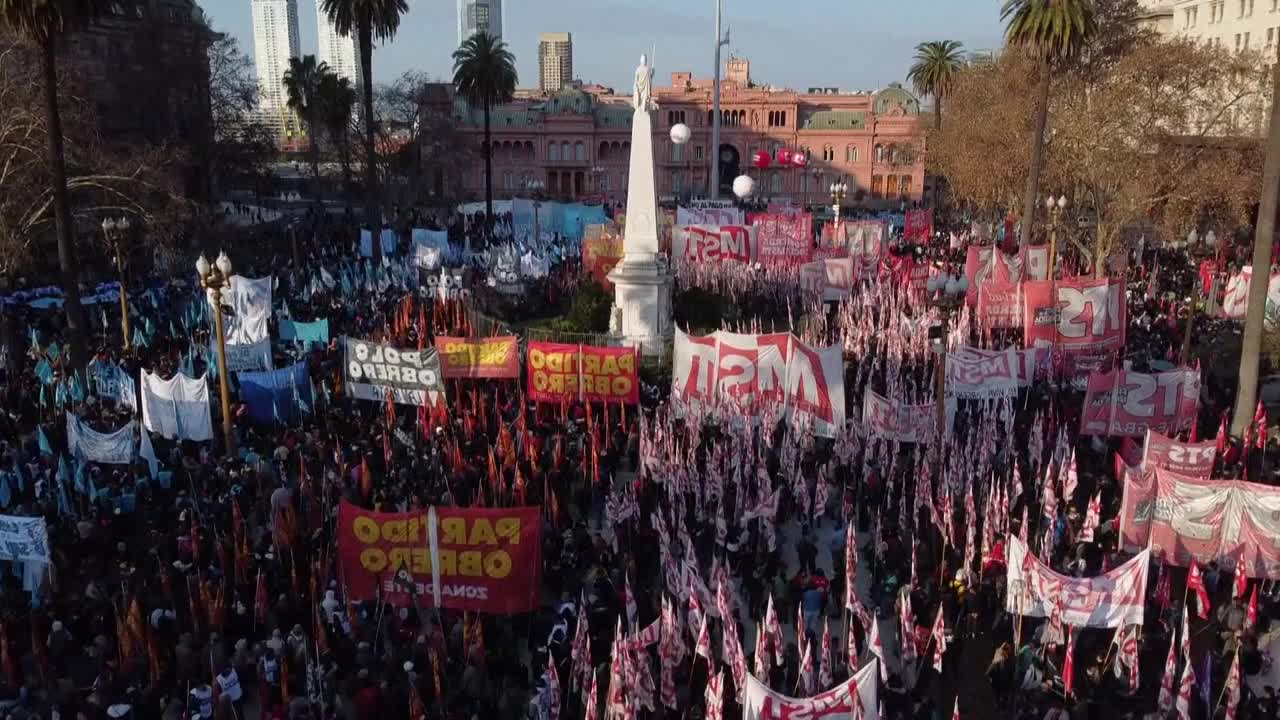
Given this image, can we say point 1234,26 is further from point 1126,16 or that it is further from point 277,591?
point 277,591

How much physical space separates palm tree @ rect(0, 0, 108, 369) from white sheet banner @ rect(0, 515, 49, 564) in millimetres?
10064

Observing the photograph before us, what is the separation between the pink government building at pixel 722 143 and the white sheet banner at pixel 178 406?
62.8 m

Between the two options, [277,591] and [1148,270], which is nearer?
[277,591]

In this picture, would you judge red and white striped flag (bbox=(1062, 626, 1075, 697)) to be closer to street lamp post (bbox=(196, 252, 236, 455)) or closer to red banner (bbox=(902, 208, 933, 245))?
street lamp post (bbox=(196, 252, 236, 455))

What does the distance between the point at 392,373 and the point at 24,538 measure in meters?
7.21

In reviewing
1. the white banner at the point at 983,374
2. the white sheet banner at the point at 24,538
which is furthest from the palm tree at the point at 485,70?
the white sheet banner at the point at 24,538

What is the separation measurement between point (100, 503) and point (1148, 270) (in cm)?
3656

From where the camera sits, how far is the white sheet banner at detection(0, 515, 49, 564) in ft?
36.9

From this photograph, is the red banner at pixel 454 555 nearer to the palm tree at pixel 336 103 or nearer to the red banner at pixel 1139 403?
the red banner at pixel 1139 403

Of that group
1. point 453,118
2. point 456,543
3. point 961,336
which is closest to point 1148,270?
point 961,336

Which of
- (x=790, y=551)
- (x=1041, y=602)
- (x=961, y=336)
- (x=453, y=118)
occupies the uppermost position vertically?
(x=453, y=118)

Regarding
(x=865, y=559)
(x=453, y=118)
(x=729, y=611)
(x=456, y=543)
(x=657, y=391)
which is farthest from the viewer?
(x=453, y=118)

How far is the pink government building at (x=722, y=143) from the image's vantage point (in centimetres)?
7862

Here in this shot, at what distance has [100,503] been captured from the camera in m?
13.6
